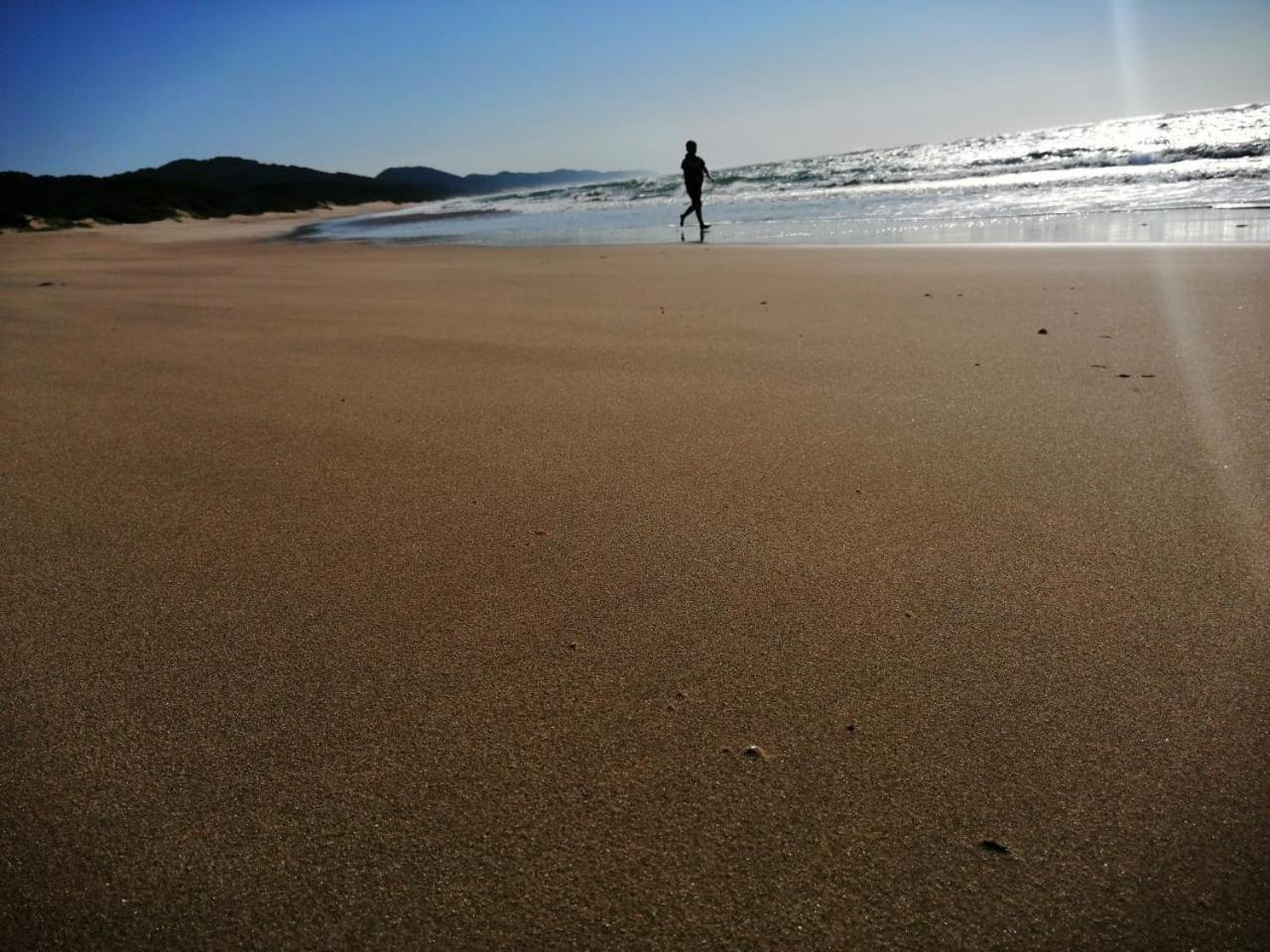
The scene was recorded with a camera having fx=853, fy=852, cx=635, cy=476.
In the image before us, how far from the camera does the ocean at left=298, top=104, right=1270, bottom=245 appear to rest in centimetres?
753

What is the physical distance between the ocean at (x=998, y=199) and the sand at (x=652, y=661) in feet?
16.8

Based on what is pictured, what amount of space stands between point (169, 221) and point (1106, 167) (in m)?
23.1

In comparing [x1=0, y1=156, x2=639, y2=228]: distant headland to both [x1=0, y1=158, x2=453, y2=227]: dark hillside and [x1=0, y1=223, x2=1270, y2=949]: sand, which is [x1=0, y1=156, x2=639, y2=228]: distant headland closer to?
[x1=0, y1=158, x2=453, y2=227]: dark hillside

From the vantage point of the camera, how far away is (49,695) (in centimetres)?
113

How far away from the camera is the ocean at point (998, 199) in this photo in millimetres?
7527

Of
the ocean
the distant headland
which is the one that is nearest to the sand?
the ocean

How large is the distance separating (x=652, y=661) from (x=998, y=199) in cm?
1190

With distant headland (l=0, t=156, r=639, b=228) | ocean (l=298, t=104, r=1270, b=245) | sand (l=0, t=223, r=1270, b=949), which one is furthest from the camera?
distant headland (l=0, t=156, r=639, b=228)

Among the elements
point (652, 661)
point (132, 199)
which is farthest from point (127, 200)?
point (652, 661)

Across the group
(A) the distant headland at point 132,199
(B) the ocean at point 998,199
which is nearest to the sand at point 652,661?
(B) the ocean at point 998,199

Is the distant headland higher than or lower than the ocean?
higher

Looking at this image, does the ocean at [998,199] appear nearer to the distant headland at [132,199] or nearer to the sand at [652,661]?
the sand at [652,661]

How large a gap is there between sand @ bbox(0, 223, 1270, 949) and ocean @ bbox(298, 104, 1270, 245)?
512cm

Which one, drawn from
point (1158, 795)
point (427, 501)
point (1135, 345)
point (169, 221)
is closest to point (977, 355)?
point (1135, 345)
